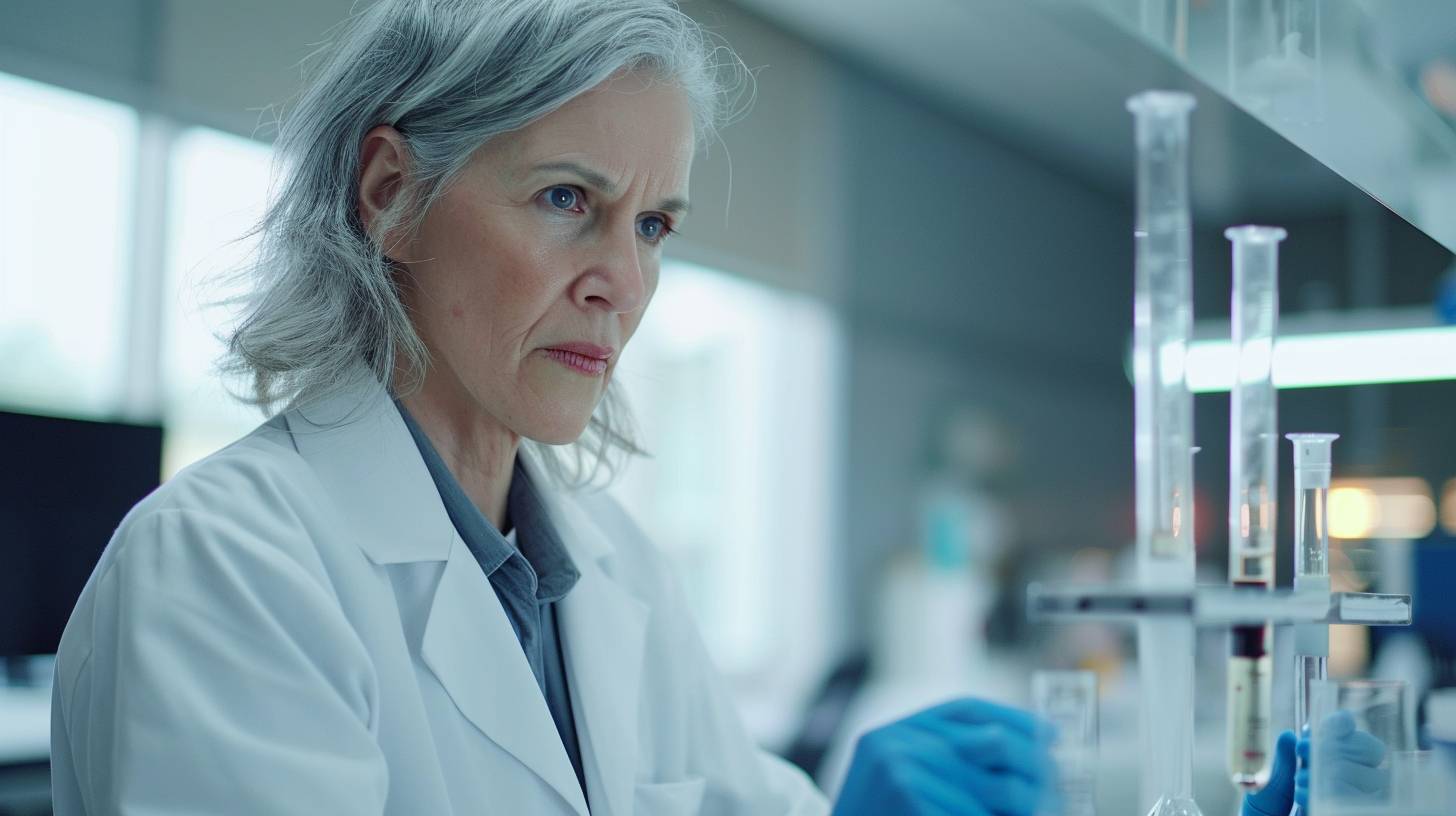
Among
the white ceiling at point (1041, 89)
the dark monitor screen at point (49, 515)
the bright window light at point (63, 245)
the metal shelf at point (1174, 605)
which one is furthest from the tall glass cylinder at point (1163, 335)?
the white ceiling at point (1041, 89)

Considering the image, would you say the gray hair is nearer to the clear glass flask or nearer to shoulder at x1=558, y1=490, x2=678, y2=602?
shoulder at x1=558, y1=490, x2=678, y2=602

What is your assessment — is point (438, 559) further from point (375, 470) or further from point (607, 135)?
point (607, 135)

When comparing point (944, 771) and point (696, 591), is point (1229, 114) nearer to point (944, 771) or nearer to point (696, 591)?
point (696, 591)

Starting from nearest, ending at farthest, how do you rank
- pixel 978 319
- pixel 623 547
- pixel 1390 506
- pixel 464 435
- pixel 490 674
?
pixel 490 674, pixel 464 435, pixel 623 547, pixel 1390 506, pixel 978 319

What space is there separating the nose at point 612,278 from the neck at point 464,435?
0.15 meters

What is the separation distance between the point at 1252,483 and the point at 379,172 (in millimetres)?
772

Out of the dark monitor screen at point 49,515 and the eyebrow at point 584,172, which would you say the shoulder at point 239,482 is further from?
the dark monitor screen at point 49,515

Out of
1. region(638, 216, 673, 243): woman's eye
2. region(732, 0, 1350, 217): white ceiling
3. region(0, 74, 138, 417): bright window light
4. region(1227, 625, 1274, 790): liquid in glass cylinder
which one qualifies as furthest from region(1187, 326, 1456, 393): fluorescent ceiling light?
region(732, 0, 1350, 217): white ceiling

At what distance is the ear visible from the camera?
3.59 ft

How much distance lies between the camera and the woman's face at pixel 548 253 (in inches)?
41.3

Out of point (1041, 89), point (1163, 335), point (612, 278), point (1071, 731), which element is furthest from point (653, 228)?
point (1041, 89)

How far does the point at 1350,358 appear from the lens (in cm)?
131

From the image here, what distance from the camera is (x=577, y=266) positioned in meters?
1.07

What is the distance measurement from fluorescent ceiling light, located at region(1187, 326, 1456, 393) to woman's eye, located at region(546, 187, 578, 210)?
1.87 ft
